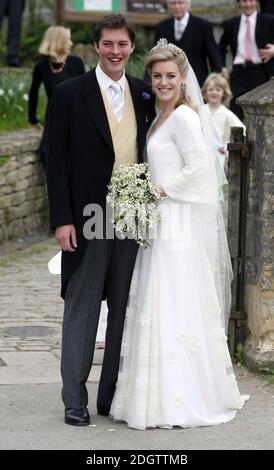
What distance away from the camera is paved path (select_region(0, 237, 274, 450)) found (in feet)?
19.0

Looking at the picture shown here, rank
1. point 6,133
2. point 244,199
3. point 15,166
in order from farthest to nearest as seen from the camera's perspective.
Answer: point 6,133 → point 15,166 → point 244,199

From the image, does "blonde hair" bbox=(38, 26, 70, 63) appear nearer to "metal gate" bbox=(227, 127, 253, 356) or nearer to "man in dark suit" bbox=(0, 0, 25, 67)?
"man in dark suit" bbox=(0, 0, 25, 67)

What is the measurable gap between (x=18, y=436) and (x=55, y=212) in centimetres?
109

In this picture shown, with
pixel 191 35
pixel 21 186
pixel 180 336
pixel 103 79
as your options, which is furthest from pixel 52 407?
pixel 191 35

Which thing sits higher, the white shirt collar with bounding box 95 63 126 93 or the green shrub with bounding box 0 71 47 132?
the white shirt collar with bounding box 95 63 126 93

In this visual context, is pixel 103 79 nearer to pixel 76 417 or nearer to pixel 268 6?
pixel 76 417

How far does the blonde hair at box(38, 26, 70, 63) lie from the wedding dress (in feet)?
20.9

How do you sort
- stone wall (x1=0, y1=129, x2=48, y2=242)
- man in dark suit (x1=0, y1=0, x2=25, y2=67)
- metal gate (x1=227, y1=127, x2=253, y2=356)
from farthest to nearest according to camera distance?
man in dark suit (x1=0, y1=0, x2=25, y2=67), stone wall (x1=0, y1=129, x2=48, y2=242), metal gate (x1=227, y1=127, x2=253, y2=356)

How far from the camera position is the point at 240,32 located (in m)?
12.8

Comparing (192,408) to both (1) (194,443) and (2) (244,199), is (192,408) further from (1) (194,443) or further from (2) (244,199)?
(2) (244,199)

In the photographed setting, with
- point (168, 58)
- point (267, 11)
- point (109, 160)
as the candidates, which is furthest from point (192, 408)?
point (267, 11)

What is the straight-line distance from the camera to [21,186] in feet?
40.2

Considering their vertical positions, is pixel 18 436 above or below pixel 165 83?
below

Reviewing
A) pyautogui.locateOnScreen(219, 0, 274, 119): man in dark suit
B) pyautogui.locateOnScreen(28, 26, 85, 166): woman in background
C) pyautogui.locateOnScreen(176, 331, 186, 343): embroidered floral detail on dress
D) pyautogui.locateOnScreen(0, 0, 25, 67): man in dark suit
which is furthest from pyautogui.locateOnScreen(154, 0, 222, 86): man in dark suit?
pyautogui.locateOnScreen(176, 331, 186, 343): embroidered floral detail on dress
